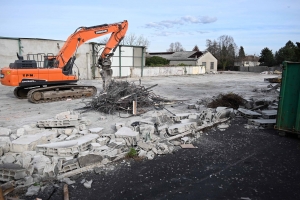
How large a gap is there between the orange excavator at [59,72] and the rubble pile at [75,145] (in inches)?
193

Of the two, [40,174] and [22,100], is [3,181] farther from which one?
[22,100]

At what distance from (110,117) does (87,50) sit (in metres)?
19.0

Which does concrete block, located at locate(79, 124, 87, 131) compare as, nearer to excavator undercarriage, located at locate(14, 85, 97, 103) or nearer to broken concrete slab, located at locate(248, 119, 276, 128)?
broken concrete slab, located at locate(248, 119, 276, 128)

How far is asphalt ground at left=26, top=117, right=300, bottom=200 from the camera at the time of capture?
14.5 ft

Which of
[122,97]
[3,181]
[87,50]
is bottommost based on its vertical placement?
[3,181]

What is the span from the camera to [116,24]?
14.0m

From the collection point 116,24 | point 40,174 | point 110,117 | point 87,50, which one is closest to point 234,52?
point 87,50

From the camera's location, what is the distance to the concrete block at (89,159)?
212 inches

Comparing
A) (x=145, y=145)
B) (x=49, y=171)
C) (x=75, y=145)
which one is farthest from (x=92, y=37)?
(x=49, y=171)

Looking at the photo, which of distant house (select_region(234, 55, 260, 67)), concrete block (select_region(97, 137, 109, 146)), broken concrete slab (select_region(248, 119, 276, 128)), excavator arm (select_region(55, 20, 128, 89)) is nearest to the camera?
concrete block (select_region(97, 137, 109, 146))

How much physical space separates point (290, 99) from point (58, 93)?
1062 centimetres

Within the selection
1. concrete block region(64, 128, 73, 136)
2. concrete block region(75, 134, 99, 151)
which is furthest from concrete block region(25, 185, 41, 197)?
concrete block region(64, 128, 73, 136)

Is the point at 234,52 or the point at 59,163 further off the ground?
the point at 234,52

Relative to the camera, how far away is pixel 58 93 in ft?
43.2
